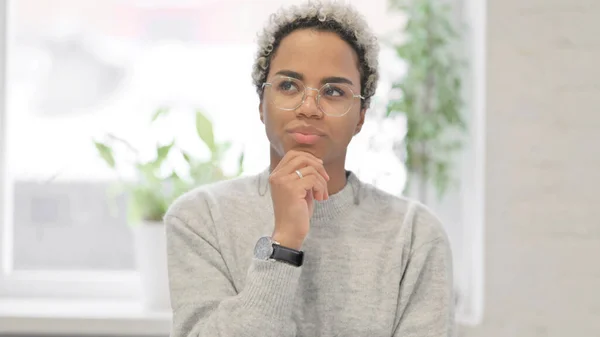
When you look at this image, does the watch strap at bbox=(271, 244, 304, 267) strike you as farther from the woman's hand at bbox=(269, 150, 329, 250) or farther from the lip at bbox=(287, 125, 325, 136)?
the lip at bbox=(287, 125, 325, 136)

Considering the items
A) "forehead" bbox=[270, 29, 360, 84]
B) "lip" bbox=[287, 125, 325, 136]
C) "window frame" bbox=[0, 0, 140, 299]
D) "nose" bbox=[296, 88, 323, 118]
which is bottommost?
"window frame" bbox=[0, 0, 140, 299]

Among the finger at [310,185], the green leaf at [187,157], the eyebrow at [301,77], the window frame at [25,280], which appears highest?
the eyebrow at [301,77]

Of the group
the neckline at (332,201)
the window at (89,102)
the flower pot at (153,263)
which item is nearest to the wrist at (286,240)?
the neckline at (332,201)

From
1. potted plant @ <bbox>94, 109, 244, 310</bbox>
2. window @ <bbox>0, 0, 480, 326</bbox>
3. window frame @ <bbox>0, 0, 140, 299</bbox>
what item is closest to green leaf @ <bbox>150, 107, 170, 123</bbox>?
potted plant @ <bbox>94, 109, 244, 310</bbox>

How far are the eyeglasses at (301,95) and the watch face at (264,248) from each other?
0.22 metres

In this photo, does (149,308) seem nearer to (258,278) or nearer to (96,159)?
(96,159)

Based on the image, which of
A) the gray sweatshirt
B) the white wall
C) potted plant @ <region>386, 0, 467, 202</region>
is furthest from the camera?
potted plant @ <region>386, 0, 467, 202</region>

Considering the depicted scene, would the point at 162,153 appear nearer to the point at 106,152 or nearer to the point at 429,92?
the point at 106,152

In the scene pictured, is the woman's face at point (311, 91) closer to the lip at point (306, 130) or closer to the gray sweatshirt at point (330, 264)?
the lip at point (306, 130)

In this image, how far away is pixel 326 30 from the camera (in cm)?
127

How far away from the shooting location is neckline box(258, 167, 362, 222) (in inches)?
53.4

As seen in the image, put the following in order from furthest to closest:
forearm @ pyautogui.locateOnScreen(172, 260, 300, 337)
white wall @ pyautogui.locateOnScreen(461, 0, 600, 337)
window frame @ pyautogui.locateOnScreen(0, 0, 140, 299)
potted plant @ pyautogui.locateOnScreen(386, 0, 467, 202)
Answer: window frame @ pyautogui.locateOnScreen(0, 0, 140, 299), potted plant @ pyautogui.locateOnScreen(386, 0, 467, 202), white wall @ pyautogui.locateOnScreen(461, 0, 600, 337), forearm @ pyautogui.locateOnScreen(172, 260, 300, 337)

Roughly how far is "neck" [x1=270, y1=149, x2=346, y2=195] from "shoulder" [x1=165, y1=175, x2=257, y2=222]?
0.08 metres

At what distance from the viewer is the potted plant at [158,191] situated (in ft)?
7.04
